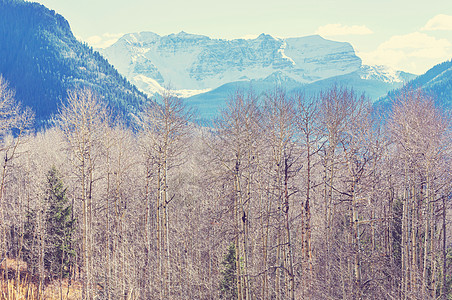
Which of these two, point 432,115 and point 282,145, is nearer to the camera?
point 282,145

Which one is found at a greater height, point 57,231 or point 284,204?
point 284,204

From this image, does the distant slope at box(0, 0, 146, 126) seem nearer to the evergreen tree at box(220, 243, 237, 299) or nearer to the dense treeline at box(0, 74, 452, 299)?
the dense treeline at box(0, 74, 452, 299)

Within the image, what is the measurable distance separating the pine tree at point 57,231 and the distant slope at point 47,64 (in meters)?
103

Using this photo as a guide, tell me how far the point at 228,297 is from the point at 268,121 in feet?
36.2

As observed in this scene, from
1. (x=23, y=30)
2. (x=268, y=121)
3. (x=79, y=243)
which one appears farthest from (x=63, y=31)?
(x=268, y=121)

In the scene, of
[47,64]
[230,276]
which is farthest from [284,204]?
[47,64]

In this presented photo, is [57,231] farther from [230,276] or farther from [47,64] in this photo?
[47,64]

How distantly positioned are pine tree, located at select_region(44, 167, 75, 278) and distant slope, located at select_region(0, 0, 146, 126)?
103m

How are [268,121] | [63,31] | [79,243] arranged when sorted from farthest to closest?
[63,31], [79,243], [268,121]

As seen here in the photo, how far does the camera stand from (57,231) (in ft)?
85.9

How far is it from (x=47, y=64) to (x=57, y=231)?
141815mm

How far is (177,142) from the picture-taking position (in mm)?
22688

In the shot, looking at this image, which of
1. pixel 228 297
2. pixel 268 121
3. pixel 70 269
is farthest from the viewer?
pixel 70 269

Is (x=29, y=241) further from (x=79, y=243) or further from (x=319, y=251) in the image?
(x=319, y=251)
